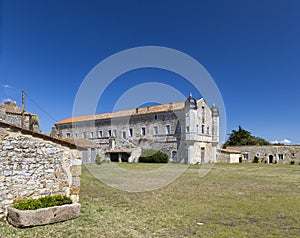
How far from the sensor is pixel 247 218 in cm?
579

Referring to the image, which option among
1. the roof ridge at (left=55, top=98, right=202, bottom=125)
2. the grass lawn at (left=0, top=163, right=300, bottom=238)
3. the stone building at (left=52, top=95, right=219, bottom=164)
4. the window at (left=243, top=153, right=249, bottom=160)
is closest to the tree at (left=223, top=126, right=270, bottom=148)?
the window at (left=243, top=153, right=249, bottom=160)

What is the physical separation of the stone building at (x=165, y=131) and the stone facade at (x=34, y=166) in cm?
2539

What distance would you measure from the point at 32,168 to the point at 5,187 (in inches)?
25.8

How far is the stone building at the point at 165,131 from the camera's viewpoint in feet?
102

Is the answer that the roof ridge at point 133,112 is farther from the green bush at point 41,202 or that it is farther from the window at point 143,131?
the green bush at point 41,202

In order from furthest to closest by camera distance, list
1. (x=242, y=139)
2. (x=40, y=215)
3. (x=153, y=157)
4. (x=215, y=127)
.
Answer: (x=242, y=139)
(x=215, y=127)
(x=153, y=157)
(x=40, y=215)

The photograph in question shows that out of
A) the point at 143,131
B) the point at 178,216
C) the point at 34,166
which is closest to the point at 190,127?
the point at 143,131

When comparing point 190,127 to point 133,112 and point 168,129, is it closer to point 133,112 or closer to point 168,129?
point 168,129

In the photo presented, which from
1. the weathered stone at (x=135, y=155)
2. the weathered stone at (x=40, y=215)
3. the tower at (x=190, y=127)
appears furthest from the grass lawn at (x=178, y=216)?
the weathered stone at (x=135, y=155)

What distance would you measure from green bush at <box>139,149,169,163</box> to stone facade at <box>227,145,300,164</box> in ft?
Answer: 51.9

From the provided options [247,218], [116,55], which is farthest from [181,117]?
[247,218]

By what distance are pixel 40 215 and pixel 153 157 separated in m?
27.3

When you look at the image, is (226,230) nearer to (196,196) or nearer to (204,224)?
(204,224)

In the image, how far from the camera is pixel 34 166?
5574 mm
